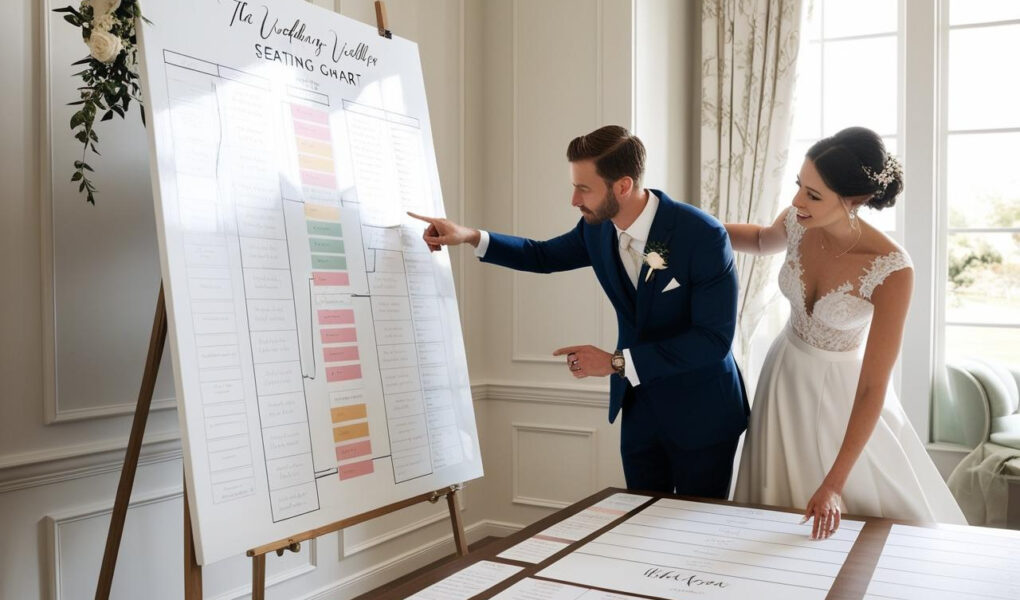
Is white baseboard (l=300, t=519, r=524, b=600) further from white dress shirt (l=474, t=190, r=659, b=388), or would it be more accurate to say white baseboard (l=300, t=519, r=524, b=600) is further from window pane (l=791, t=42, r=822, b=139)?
→ window pane (l=791, t=42, r=822, b=139)

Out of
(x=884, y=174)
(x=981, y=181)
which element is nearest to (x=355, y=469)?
(x=884, y=174)

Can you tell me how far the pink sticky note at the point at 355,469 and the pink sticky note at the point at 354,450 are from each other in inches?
0.8

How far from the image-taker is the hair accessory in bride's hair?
2123 mm

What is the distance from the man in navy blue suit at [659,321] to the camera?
7.16 feet

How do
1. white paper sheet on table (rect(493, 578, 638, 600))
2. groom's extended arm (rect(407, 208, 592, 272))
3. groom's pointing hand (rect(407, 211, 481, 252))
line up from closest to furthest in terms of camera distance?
white paper sheet on table (rect(493, 578, 638, 600)) → groom's pointing hand (rect(407, 211, 481, 252)) → groom's extended arm (rect(407, 208, 592, 272))

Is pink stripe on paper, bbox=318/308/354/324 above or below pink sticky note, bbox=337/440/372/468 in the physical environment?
above

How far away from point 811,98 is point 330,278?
2858 millimetres

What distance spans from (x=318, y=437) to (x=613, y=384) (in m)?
0.85

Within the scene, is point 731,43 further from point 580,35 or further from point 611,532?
point 611,532

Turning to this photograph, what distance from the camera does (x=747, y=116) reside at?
3.90m

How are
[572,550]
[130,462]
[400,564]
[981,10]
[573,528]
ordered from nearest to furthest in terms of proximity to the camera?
[572,550], [573,528], [130,462], [400,564], [981,10]

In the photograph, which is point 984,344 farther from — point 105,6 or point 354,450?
point 105,6

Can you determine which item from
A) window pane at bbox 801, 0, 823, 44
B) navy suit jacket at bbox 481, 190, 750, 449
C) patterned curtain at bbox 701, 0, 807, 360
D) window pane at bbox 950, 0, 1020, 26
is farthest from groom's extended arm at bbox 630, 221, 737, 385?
window pane at bbox 950, 0, 1020, 26

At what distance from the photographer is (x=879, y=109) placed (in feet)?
12.8
